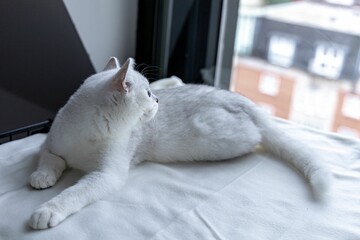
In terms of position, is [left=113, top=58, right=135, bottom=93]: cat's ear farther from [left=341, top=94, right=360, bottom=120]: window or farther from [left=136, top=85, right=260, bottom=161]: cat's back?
[left=341, top=94, right=360, bottom=120]: window

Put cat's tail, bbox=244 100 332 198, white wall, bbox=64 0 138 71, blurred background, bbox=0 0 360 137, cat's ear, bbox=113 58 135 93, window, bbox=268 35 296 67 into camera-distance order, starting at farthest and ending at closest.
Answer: window, bbox=268 35 296 67, white wall, bbox=64 0 138 71, blurred background, bbox=0 0 360 137, cat's tail, bbox=244 100 332 198, cat's ear, bbox=113 58 135 93

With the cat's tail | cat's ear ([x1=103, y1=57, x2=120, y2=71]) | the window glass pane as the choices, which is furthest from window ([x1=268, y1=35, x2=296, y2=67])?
cat's ear ([x1=103, y1=57, x2=120, y2=71])

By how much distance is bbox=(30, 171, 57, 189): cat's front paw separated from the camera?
93 centimetres

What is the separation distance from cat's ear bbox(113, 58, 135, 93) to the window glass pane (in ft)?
2.64

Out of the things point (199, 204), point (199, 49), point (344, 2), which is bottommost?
point (199, 204)

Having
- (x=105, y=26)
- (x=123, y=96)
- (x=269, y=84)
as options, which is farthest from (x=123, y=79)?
(x=269, y=84)

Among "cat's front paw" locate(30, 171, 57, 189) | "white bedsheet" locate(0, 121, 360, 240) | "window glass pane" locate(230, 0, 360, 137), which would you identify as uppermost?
"window glass pane" locate(230, 0, 360, 137)

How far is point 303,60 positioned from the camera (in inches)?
61.3

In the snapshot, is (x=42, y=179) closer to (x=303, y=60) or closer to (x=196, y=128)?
(x=196, y=128)

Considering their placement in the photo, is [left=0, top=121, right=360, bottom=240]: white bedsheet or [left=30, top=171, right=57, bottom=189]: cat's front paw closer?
[left=0, top=121, right=360, bottom=240]: white bedsheet

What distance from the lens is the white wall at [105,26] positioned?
143 centimetres

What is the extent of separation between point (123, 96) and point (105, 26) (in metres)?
0.67

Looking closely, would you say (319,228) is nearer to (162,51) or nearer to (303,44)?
(303,44)

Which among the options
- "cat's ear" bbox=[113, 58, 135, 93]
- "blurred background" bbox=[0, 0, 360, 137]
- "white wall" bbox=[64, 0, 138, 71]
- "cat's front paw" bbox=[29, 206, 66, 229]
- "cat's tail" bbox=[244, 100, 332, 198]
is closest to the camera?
"cat's front paw" bbox=[29, 206, 66, 229]
